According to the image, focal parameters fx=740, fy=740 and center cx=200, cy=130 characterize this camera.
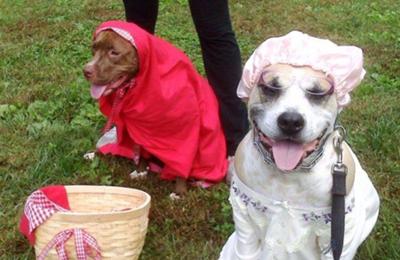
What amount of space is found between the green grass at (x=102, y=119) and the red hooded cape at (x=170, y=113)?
0.57ft

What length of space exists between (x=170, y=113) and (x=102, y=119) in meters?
1.11

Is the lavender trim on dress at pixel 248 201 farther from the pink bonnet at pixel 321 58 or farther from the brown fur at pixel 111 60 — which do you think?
the brown fur at pixel 111 60

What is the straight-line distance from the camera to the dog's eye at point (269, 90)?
249cm

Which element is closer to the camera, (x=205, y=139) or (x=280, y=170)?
(x=280, y=170)

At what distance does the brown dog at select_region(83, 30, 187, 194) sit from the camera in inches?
144

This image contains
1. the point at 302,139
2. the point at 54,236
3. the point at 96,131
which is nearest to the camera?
the point at 302,139

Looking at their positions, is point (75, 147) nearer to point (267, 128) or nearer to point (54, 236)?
point (54, 236)

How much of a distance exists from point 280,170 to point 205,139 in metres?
1.32

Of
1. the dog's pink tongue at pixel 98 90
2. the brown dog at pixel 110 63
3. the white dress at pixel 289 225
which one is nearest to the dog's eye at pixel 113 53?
the brown dog at pixel 110 63

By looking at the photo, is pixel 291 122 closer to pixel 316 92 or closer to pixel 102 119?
pixel 316 92

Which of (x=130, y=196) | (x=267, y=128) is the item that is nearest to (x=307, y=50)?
(x=267, y=128)

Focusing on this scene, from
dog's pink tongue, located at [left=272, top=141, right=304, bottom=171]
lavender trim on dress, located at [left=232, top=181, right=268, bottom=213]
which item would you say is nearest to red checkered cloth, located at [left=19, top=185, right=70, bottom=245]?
lavender trim on dress, located at [left=232, top=181, right=268, bottom=213]

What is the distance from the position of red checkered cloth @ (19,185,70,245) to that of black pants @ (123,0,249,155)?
3.76ft

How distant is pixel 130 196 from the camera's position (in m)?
3.35
